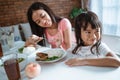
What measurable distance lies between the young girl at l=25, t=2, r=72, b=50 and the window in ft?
4.65

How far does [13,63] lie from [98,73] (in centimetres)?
50

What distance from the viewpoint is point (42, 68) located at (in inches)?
44.7

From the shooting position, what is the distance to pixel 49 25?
1772 millimetres

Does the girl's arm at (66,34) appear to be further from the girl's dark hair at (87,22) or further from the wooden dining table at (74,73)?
the wooden dining table at (74,73)

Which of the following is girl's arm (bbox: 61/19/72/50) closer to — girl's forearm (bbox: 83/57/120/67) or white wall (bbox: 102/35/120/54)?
girl's forearm (bbox: 83/57/120/67)

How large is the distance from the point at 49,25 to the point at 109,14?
1675mm

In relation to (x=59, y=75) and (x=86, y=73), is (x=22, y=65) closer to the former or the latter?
(x=59, y=75)

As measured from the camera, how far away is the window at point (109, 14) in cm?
293

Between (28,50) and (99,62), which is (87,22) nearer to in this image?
(99,62)

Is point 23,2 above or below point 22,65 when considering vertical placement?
above

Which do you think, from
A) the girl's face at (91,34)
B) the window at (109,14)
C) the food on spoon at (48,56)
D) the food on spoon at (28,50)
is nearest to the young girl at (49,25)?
the food on spoon at (28,50)

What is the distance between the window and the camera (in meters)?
2.93

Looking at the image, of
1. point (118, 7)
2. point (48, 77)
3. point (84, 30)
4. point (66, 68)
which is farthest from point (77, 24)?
point (118, 7)

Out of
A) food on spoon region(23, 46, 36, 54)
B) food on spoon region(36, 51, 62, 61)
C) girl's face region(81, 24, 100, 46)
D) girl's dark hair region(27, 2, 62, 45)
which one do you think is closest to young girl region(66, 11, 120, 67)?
girl's face region(81, 24, 100, 46)
